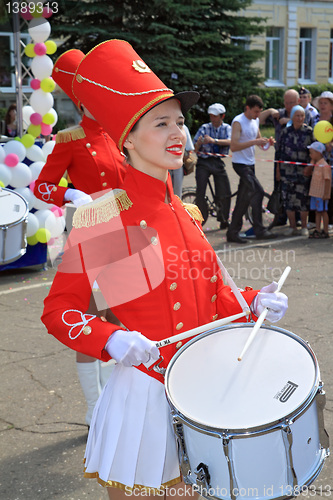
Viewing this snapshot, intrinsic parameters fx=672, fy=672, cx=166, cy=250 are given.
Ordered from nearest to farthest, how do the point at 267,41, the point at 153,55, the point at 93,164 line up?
the point at 93,164, the point at 153,55, the point at 267,41

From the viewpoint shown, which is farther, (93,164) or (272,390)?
(93,164)

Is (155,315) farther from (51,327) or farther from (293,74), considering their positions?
(293,74)

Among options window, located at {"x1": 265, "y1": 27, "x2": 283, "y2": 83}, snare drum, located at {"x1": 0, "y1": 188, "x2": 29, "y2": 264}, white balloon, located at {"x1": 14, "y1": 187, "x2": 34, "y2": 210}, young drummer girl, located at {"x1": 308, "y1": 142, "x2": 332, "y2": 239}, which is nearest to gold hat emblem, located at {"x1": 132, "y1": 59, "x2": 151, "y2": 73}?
snare drum, located at {"x1": 0, "y1": 188, "x2": 29, "y2": 264}

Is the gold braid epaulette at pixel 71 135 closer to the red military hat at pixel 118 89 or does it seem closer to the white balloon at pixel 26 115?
the red military hat at pixel 118 89

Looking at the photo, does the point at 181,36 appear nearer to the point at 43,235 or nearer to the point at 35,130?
the point at 35,130

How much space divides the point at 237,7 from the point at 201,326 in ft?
73.9

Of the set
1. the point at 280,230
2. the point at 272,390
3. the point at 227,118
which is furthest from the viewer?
the point at 227,118

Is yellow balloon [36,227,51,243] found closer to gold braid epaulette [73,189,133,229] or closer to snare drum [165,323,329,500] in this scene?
gold braid epaulette [73,189,133,229]

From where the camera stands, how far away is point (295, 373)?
199cm

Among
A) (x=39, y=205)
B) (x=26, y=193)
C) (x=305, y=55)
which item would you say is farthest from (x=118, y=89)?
(x=305, y=55)

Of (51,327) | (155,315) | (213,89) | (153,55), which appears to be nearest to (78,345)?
(51,327)

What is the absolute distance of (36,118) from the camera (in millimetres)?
7566

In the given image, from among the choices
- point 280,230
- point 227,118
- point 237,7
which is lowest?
point 227,118

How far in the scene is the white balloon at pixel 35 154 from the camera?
23.5 ft
